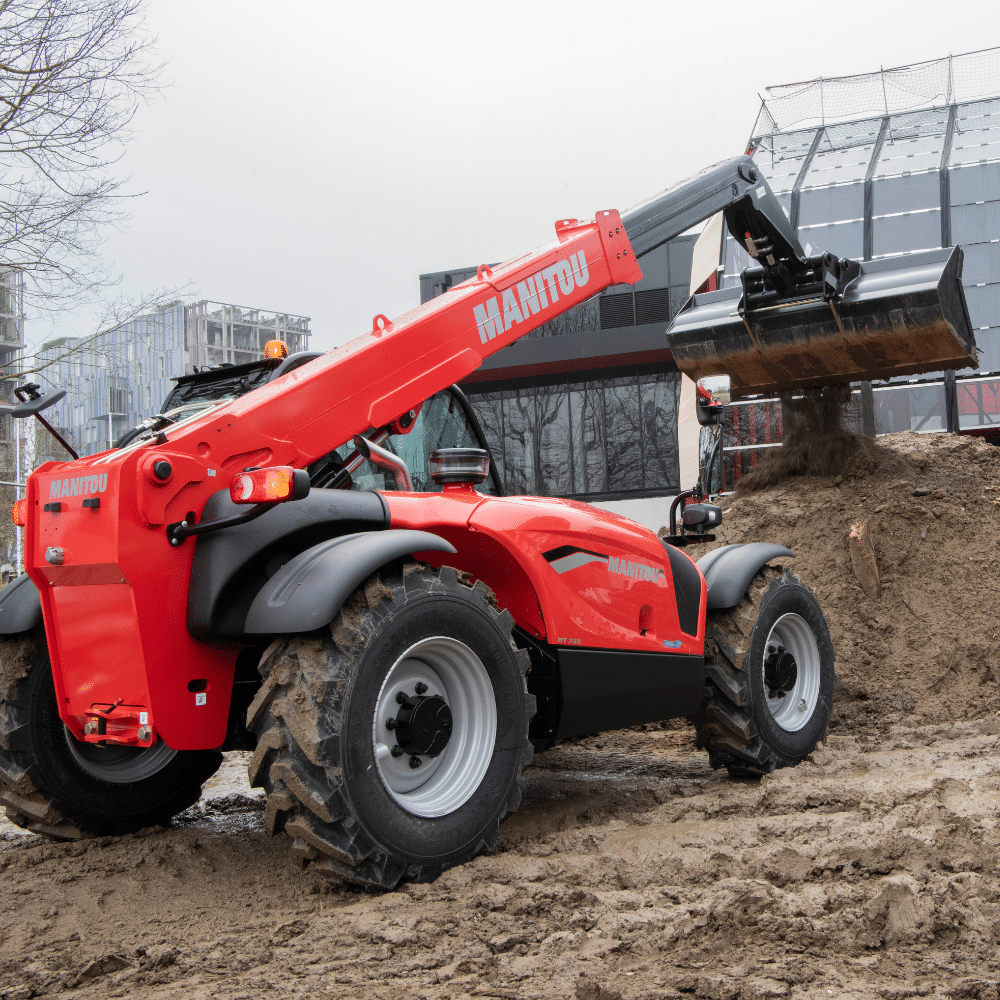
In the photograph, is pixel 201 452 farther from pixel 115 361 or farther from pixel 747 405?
pixel 115 361

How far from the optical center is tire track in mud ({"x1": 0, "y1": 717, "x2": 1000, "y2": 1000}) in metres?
2.79

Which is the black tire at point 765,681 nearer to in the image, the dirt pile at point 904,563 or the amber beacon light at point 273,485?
the dirt pile at point 904,563

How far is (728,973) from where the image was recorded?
275 cm

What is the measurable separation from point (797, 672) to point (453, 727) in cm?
265

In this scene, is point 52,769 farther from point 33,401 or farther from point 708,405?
point 708,405

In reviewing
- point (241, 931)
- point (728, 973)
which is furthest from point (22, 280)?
point (728, 973)

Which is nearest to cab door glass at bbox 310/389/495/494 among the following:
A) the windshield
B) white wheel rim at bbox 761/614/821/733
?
the windshield

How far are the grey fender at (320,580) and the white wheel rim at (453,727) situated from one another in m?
0.35

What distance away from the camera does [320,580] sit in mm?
3469

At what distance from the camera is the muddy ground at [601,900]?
2.80 meters

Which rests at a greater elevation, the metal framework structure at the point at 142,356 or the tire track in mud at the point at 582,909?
the metal framework structure at the point at 142,356

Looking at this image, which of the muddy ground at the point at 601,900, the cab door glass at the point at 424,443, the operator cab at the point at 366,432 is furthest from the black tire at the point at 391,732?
the cab door glass at the point at 424,443

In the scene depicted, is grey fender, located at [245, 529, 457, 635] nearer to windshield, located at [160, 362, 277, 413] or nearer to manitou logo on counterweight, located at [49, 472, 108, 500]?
manitou logo on counterweight, located at [49, 472, 108, 500]

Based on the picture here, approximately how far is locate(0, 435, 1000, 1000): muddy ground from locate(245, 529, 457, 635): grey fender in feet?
3.11
